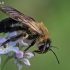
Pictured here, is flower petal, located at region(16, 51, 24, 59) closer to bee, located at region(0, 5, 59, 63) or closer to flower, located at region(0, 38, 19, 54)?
flower, located at region(0, 38, 19, 54)

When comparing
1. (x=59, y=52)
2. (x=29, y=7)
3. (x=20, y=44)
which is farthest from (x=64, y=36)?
(x=20, y=44)

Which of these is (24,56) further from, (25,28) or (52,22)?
(52,22)

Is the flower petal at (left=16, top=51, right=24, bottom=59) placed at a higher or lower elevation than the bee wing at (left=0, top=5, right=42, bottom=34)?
lower

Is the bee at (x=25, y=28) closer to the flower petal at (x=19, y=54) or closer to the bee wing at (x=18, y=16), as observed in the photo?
the bee wing at (x=18, y=16)

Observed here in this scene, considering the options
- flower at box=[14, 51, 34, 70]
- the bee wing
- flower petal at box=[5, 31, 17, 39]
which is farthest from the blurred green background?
the bee wing

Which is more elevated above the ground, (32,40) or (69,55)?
(32,40)

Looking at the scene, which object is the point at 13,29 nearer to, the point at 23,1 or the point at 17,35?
the point at 17,35

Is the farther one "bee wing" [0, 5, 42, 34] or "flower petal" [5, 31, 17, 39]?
"flower petal" [5, 31, 17, 39]
